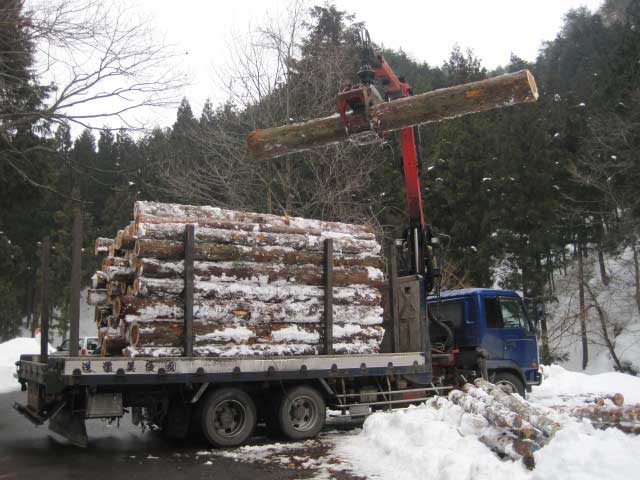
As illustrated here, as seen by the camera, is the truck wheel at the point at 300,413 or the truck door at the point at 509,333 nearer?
the truck wheel at the point at 300,413

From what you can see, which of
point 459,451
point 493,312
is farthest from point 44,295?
point 493,312

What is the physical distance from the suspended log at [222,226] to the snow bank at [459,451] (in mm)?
3178

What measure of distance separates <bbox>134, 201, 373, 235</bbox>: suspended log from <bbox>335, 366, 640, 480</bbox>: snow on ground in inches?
129

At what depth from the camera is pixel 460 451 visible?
6.79 m

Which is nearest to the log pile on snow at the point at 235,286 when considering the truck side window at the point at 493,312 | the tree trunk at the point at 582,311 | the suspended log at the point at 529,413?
the suspended log at the point at 529,413

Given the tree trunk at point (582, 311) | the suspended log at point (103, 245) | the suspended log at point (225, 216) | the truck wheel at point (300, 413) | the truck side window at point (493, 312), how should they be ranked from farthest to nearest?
the tree trunk at point (582, 311), the truck side window at point (493, 312), the suspended log at point (103, 245), the truck wheel at point (300, 413), the suspended log at point (225, 216)

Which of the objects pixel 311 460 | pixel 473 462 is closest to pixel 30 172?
pixel 311 460

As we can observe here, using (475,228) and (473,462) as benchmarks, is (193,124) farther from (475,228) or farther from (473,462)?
(473,462)

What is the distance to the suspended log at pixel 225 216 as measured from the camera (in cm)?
938

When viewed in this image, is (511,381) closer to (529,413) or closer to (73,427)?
(529,413)

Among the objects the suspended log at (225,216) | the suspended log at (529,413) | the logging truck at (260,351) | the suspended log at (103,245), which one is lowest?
the suspended log at (529,413)

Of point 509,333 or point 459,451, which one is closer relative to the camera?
point 459,451

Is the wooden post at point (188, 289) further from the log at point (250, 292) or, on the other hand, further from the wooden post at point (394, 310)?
the wooden post at point (394, 310)

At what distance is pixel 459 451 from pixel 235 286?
415 centimetres
